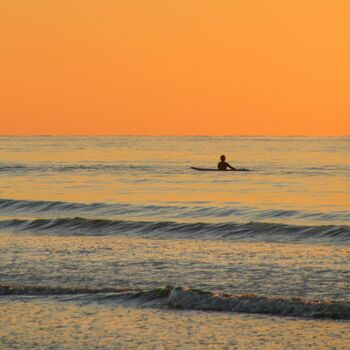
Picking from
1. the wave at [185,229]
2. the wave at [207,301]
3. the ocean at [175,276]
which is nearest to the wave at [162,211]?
the ocean at [175,276]

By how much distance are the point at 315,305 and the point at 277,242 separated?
10815 millimetres

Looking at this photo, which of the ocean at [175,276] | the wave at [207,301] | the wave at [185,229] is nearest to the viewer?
the ocean at [175,276]

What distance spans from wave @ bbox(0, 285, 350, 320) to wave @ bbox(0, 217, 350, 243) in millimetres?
10412

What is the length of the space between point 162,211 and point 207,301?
21.5 meters

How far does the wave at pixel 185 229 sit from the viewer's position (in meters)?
28.2

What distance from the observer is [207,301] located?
16.8 metres

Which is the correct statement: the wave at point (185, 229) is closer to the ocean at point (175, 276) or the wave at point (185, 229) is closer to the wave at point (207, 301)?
the ocean at point (175, 276)

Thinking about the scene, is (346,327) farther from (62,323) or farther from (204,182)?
(204,182)

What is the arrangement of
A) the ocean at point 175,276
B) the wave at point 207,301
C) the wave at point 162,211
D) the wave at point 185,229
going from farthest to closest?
1. the wave at point 162,211
2. the wave at point 185,229
3. the wave at point 207,301
4. the ocean at point 175,276

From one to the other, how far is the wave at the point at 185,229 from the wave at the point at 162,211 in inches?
163

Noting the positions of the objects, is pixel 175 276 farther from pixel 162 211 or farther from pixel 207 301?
pixel 162 211

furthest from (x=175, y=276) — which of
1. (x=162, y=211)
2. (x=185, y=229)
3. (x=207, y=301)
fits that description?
(x=162, y=211)

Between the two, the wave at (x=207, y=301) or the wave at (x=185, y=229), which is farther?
the wave at (x=185, y=229)

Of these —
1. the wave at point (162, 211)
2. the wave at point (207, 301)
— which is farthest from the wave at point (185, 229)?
the wave at point (207, 301)
